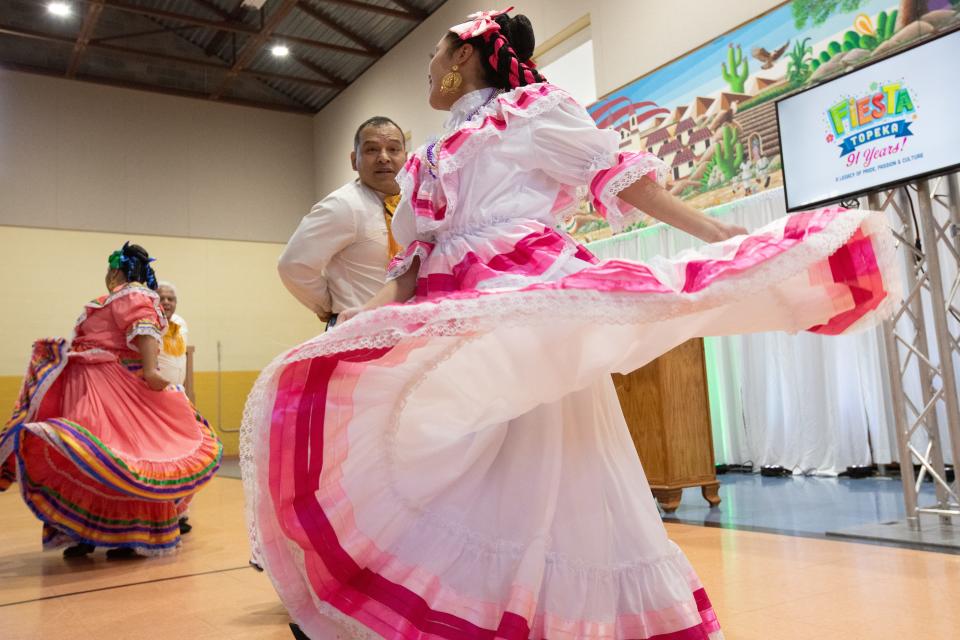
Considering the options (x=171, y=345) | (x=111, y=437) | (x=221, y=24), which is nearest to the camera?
(x=111, y=437)

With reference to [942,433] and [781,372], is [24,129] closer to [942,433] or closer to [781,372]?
[781,372]

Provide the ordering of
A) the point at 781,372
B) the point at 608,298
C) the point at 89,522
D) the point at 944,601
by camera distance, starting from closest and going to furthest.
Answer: the point at 608,298 → the point at 944,601 → the point at 89,522 → the point at 781,372

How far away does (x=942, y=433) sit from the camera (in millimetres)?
4688

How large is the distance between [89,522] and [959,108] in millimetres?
3872

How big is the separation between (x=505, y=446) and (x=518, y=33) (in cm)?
92

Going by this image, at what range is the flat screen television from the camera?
305 cm

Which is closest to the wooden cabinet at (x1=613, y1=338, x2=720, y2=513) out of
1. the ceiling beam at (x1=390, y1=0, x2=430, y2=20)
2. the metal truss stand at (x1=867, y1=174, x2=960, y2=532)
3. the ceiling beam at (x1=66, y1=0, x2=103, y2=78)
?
the metal truss stand at (x1=867, y1=174, x2=960, y2=532)

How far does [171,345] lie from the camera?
15.4ft

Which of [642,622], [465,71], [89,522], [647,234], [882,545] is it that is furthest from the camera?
[647,234]

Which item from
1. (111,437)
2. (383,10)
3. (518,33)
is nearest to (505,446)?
(518,33)

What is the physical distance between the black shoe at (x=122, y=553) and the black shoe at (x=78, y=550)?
86 millimetres

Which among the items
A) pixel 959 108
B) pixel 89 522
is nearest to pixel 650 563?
pixel 959 108

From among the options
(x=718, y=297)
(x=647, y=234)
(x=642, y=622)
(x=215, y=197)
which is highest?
(x=215, y=197)

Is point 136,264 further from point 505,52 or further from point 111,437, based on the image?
point 505,52
